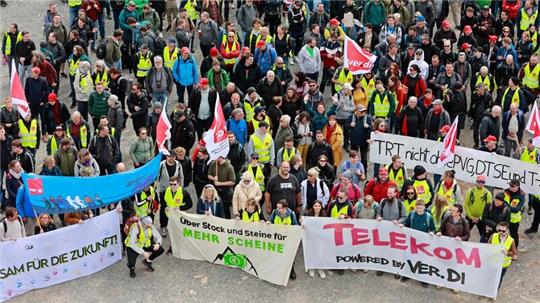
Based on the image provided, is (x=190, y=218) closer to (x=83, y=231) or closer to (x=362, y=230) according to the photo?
(x=83, y=231)

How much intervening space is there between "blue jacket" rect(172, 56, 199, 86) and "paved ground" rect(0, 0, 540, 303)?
5568 millimetres

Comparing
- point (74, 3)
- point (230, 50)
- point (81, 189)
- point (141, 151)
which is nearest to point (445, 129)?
point (141, 151)

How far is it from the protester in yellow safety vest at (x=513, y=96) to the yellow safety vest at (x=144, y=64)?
806cm

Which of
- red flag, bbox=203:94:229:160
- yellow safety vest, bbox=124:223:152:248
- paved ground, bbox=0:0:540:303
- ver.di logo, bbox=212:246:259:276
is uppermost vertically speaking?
red flag, bbox=203:94:229:160

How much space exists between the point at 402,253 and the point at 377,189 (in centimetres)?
133

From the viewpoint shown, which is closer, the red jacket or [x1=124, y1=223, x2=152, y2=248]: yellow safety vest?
[x1=124, y1=223, x2=152, y2=248]: yellow safety vest

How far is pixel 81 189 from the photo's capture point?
55.0ft

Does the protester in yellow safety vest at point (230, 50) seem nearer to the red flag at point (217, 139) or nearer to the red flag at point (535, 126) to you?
the red flag at point (217, 139)

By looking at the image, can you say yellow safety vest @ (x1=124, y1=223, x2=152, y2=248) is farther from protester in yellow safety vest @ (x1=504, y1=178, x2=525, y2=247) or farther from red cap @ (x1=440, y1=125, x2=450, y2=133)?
protester in yellow safety vest @ (x1=504, y1=178, x2=525, y2=247)

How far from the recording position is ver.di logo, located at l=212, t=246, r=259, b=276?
680 inches

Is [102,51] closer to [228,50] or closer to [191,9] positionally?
[228,50]

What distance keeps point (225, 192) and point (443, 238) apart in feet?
14.1

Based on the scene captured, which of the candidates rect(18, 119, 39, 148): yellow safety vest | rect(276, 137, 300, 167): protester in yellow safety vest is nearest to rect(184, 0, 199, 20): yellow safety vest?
rect(18, 119, 39, 148): yellow safety vest

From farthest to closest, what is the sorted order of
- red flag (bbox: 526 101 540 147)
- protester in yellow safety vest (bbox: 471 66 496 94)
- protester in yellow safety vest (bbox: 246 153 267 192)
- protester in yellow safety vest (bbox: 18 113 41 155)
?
protester in yellow safety vest (bbox: 471 66 496 94) → protester in yellow safety vest (bbox: 18 113 41 155) → red flag (bbox: 526 101 540 147) → protester in yellow safety vest (bbox: 246 153 267 192)
